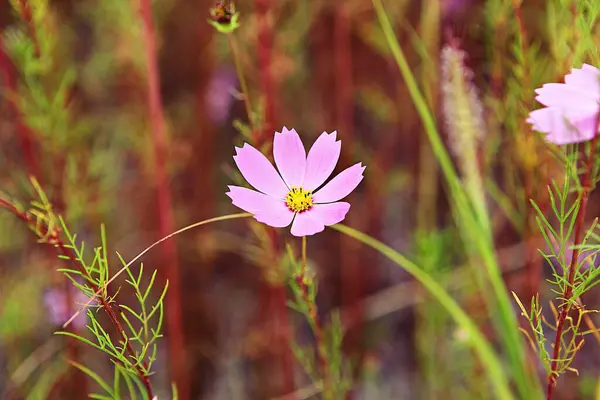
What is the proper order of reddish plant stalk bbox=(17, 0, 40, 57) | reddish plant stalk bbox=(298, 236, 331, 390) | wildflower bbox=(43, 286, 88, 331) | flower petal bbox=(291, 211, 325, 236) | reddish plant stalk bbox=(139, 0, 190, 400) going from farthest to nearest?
1. wildflower bbox=(43, 286, 88, 331)
2. reddish plant stalk bbox=(139, 0, 190, 400)
3. reddish plant stalk bbox=(17, 0, 40, 57)
4. reddish plant stalk bbox=(298, 236, 331, 390)
5. flower petal bbox=(291, 211, 325, 236)

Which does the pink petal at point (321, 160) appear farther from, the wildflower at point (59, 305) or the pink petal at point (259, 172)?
the wildflower at point (59, 305)

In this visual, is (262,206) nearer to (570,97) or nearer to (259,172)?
(259,172)

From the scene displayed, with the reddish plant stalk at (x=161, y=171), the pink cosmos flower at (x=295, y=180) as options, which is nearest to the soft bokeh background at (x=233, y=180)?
the reddish plant stalk at (x=161, y=171)

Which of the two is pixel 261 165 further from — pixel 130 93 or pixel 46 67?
pixel 130 93

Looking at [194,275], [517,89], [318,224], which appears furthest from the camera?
[194,275]

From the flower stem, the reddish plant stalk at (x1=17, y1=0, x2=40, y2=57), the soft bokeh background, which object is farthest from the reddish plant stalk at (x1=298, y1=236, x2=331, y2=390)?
the reddish plant stalk at (x1=17, y1=0, x2=40, y2=57)

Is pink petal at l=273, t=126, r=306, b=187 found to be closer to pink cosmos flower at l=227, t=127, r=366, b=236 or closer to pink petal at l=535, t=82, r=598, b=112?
pink cosmos flower at l=227, t=127, r=366, b=236

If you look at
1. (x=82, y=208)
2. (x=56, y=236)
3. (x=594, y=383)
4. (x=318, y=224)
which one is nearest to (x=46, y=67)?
(x=82, y=208)
